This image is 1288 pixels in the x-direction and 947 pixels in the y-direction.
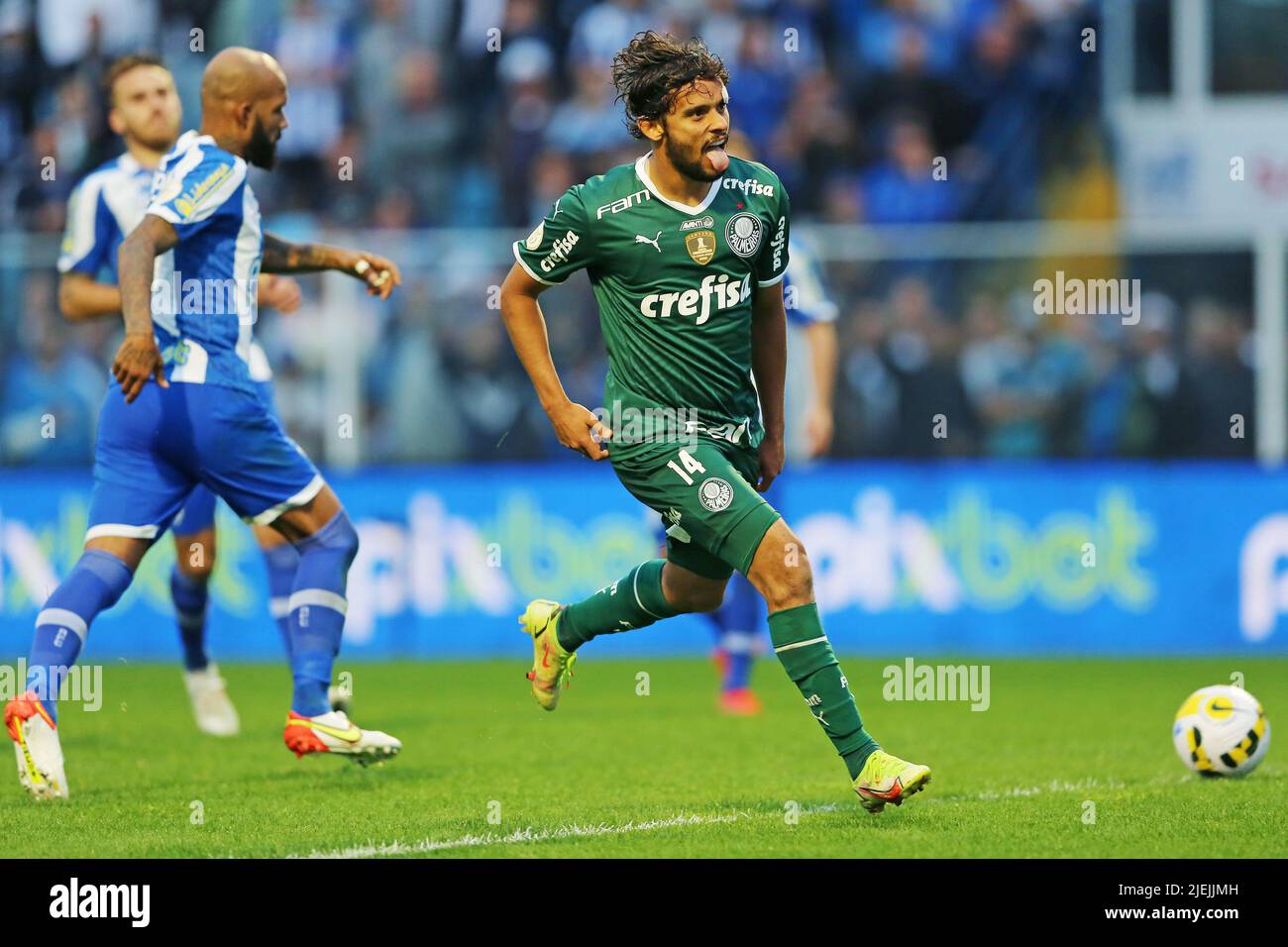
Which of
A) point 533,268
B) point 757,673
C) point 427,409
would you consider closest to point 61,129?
point 427,409

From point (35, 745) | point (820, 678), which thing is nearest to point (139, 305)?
point (35, 745)

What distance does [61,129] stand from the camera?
1616 centimetres

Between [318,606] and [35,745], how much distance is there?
115 cm

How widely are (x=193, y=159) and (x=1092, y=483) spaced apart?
8.13 meters

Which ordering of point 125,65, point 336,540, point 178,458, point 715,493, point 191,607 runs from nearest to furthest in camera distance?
point 715,493 → point 178,458 → point 336,540 → point 125,65 → point 191,607

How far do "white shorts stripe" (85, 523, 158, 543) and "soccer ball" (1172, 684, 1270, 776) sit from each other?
3.86m

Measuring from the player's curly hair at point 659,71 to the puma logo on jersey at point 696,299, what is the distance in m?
0.54

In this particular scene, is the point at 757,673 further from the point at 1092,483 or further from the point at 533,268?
the point at 533,268

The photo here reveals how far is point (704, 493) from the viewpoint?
6.23m

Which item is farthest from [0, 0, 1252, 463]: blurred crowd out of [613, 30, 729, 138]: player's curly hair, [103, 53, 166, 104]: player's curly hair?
[613, 30, 729, 138]: player's curly hair

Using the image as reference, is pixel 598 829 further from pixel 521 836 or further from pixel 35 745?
pixel 35 745

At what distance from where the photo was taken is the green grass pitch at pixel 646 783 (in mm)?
5750

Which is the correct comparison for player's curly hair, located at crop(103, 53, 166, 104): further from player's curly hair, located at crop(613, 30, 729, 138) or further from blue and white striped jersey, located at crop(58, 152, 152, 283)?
player's curly hair, located at crop(613, 30, 729, 138)

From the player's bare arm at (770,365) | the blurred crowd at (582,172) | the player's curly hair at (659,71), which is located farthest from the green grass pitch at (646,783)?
the blurred crowd at (582,172)
